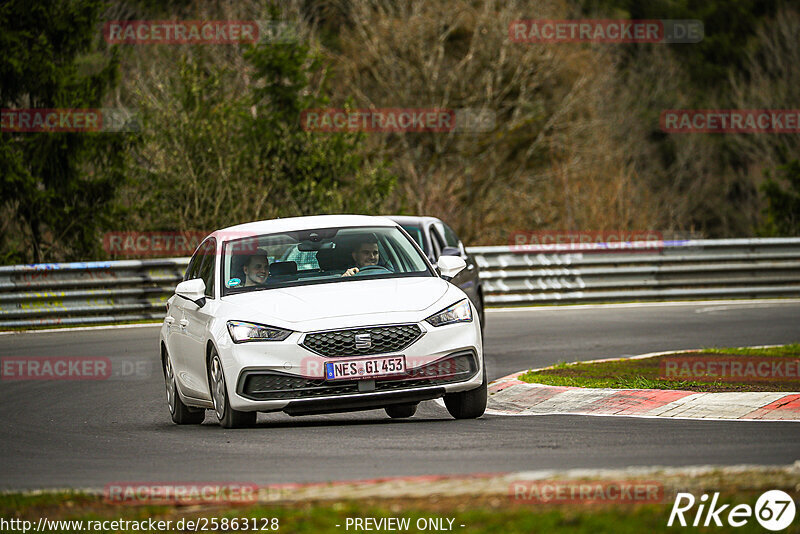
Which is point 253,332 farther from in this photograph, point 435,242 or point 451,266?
point 435,242

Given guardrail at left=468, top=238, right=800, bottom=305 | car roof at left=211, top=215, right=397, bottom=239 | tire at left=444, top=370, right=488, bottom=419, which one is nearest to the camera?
tire at left=444, top=370, right=488, bottom=419

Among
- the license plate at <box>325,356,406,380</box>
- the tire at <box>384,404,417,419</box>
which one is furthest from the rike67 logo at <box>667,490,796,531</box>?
the tire at <box>384,404,417,419</box>

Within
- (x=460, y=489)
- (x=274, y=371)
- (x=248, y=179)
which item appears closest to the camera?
(x=460, y=489)

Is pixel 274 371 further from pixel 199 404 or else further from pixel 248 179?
pixel 248 179

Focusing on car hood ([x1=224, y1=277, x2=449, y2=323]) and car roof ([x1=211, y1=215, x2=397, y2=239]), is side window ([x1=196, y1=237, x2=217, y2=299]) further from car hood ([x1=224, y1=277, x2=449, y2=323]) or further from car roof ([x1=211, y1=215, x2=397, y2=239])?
car hood ([x1=224, y1=277, x2=449, y2=323])

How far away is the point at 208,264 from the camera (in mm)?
11164

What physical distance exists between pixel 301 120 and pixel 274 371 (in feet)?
68.7

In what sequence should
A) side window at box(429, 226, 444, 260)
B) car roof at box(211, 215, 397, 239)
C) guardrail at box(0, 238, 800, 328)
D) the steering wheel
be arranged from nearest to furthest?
the steering wheel, car roof at box(211, 215, 397, 239), side window at box(429, 226, 444, 260), guardrail at box(0, 238, 800, 328)

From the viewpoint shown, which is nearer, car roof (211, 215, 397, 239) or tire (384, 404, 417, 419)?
car roof (211, 215, 397, 239)

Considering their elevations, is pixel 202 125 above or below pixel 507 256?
above

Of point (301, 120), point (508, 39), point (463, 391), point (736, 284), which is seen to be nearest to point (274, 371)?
point (463, 391)

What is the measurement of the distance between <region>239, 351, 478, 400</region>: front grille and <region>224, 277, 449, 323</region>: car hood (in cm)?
42

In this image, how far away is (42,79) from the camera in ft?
85.8

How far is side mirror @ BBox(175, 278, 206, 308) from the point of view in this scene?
1049cm
